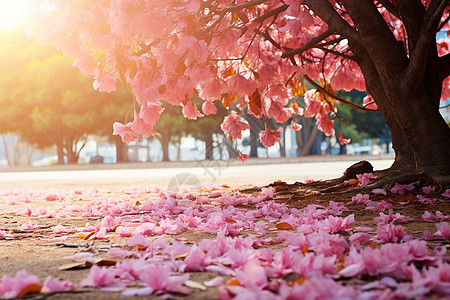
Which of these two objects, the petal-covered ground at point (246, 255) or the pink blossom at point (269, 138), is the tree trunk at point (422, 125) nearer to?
the petal-covered ground at point (246, 255)

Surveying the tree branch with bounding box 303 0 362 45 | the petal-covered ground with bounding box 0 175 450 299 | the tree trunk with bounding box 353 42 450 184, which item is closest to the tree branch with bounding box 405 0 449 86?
the tree trunk with bounding box 353 42 450 184

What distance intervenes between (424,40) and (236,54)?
2.55 metres

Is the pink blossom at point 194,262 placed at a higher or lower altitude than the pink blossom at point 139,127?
lower

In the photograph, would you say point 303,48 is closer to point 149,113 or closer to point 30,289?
point 149,113

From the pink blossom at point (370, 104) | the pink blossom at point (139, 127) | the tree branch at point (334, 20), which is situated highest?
the tree branch at point (334, 20)

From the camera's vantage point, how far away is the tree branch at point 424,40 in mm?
4031

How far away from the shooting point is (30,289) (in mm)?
1955

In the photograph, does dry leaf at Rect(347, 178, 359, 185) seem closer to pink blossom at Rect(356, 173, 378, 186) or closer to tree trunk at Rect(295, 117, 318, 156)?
pink blossom at Rect(356, 173, 378, 186)

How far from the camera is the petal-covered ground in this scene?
6.35 feet

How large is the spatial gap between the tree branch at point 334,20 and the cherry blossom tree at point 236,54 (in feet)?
0.03

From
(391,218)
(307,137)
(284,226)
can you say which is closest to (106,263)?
(284,226)

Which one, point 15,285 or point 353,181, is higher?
point 353,181

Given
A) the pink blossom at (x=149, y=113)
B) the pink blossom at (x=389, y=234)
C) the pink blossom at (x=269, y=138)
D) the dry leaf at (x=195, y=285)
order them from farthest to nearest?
the pink blossom at (x=269, y=138) → the pink blossom at (x=149, y=113) → the pink blossom at (x=389, y=234) → the dry leaf at (x=195, y=285)

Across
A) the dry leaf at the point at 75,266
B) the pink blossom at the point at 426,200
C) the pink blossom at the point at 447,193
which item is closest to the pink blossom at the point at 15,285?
the dry leaf at the point at 75,266
